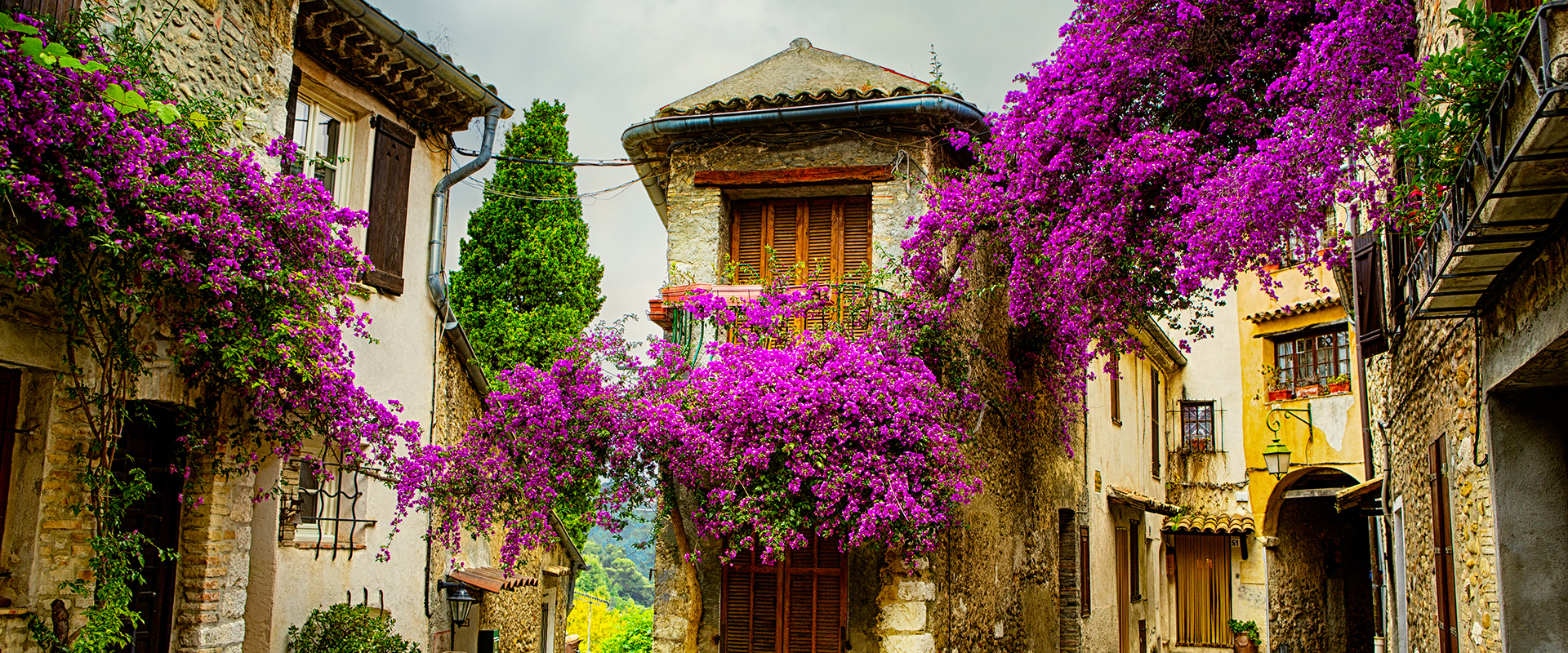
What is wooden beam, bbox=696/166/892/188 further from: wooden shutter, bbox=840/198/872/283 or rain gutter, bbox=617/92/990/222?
rain gutter, bbox=617/92/990/222

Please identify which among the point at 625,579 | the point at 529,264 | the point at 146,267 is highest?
the point at 529,264

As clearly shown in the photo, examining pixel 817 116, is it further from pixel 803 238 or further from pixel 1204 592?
pixel 1204 592

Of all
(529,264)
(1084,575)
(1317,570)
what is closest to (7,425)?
(1084,575)

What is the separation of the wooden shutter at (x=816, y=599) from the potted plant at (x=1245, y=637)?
43.8 ft

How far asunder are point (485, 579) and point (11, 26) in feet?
22.4

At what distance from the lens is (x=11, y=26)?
192 inches

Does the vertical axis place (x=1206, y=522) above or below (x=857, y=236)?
below

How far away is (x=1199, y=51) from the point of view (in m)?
8.43

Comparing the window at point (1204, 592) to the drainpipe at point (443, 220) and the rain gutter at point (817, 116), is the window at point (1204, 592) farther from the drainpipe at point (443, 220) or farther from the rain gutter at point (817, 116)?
the drainpipe at point (443, 220)

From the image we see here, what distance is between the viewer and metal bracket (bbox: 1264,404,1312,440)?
63.2ft

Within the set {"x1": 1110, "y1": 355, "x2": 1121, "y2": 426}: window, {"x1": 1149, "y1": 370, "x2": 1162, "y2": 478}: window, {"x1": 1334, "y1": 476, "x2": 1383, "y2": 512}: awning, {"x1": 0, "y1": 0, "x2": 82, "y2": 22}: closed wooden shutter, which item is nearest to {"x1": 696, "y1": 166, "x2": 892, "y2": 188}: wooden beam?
{"x1": 1334, "y1": 476, "x2": 1383, "y2": 512}: awning

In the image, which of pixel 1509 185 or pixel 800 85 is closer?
pixel 1509 185

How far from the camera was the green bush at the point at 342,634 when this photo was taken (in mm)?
8055

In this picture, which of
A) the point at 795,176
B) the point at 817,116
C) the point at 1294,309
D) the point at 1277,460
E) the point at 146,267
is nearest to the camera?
the point at 146,267
